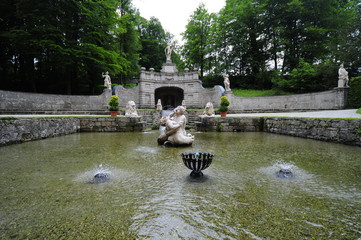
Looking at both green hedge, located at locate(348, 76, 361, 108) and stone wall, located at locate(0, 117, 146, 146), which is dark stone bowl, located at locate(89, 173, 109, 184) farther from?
green hedge, located at locate(348, 76, 361, 108)

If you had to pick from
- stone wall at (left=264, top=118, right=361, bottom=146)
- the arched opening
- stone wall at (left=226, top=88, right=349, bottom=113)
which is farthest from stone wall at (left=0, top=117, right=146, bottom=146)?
the arched opening

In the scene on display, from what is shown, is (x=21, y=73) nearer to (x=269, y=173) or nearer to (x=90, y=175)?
(x=90, y=175)

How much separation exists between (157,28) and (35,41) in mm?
27989

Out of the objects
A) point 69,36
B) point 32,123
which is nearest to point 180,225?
point 32,123

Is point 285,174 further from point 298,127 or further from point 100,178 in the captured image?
point 298,127

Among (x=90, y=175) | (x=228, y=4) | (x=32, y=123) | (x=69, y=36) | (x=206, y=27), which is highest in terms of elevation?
(x=228, y=4)

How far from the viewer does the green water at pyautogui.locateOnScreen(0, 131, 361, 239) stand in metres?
1.62

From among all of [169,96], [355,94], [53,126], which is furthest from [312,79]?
[53,126]

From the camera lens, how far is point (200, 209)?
199 centimetres

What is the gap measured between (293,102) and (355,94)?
4.94 metres

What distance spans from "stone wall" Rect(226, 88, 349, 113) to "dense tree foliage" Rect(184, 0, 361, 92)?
2316mm

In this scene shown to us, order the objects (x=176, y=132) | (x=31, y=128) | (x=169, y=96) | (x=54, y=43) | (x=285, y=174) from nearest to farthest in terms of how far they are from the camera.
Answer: (x=285, y=174) < (x=176, y=132) < (x=31, y=128) < (x=54, y=43) < (x=169, y=96)

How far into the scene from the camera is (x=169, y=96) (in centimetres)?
2692

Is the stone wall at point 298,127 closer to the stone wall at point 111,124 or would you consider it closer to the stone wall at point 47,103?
the stone wall at point 111,124
